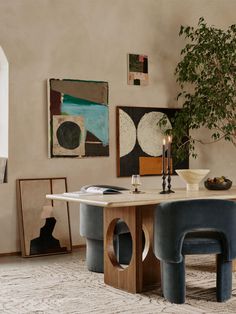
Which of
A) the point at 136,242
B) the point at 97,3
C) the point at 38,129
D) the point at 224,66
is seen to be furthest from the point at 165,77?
the point at 136,242

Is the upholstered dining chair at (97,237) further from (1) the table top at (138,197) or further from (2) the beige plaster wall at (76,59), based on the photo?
(2) the beige plaster wall at (76,59)

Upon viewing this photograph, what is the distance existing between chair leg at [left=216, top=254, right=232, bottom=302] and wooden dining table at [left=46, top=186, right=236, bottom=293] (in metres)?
0.58

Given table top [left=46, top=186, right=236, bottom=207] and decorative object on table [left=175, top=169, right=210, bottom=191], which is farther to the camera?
decorative object on table [left=175, top=169, right=210, bottom=191]

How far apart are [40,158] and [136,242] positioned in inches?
86.3

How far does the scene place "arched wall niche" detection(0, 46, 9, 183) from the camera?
6066 millimetres

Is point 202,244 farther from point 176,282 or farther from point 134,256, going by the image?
point 134,256

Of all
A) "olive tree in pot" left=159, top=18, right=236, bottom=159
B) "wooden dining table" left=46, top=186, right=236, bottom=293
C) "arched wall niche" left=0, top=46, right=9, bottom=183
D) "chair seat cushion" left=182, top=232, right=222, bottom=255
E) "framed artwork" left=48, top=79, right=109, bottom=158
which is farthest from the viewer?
"olive tree in pot" left=159, top=18, right=236, bottom=159

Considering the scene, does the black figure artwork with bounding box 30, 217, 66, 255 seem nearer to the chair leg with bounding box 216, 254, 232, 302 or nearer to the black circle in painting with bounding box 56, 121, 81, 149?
the black circle in painting with bounding box 56, 121, 81, 149

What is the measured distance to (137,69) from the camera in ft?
22.6

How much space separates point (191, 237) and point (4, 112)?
2836 millimetres

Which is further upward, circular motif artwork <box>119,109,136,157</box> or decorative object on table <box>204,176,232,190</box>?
circular motif artwork <box>119,109,136,157</box>

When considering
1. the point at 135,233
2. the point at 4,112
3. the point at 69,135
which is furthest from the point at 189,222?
the point at 4,112

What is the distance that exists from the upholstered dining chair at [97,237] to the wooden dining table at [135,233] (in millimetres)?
301

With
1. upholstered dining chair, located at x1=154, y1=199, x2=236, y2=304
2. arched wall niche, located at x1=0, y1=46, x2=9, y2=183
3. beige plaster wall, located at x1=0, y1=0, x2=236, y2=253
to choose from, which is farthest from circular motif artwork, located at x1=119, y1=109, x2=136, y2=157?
upholstered dining chair, located at x1=154, y1=199, x2=236, y2=304
